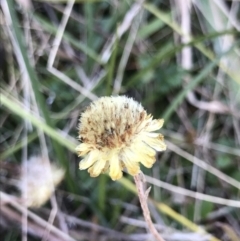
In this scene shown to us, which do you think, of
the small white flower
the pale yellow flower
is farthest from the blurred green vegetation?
the pale yellow flower

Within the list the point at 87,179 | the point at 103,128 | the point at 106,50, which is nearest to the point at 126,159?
the point at 103,128

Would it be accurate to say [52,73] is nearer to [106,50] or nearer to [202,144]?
[106,50]

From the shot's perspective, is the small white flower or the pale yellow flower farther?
the small white flower

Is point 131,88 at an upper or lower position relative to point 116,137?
upper

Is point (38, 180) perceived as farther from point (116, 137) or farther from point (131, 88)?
point (116, 137)

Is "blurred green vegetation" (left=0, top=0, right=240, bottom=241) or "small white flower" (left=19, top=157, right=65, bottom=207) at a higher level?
"blurred green vegetation" (left=0, top=0, right=240, bottom=241)

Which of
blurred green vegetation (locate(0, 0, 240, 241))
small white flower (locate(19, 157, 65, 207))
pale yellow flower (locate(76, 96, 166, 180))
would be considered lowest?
pale yellow flower (locate(76, 96, 166, 180))

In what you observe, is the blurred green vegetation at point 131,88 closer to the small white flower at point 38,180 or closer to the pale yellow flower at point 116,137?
the small white flower at point 38,180

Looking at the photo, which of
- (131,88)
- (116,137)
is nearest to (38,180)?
(131,88)

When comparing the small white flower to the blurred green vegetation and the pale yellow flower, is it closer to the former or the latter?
the blurred green vegetation
